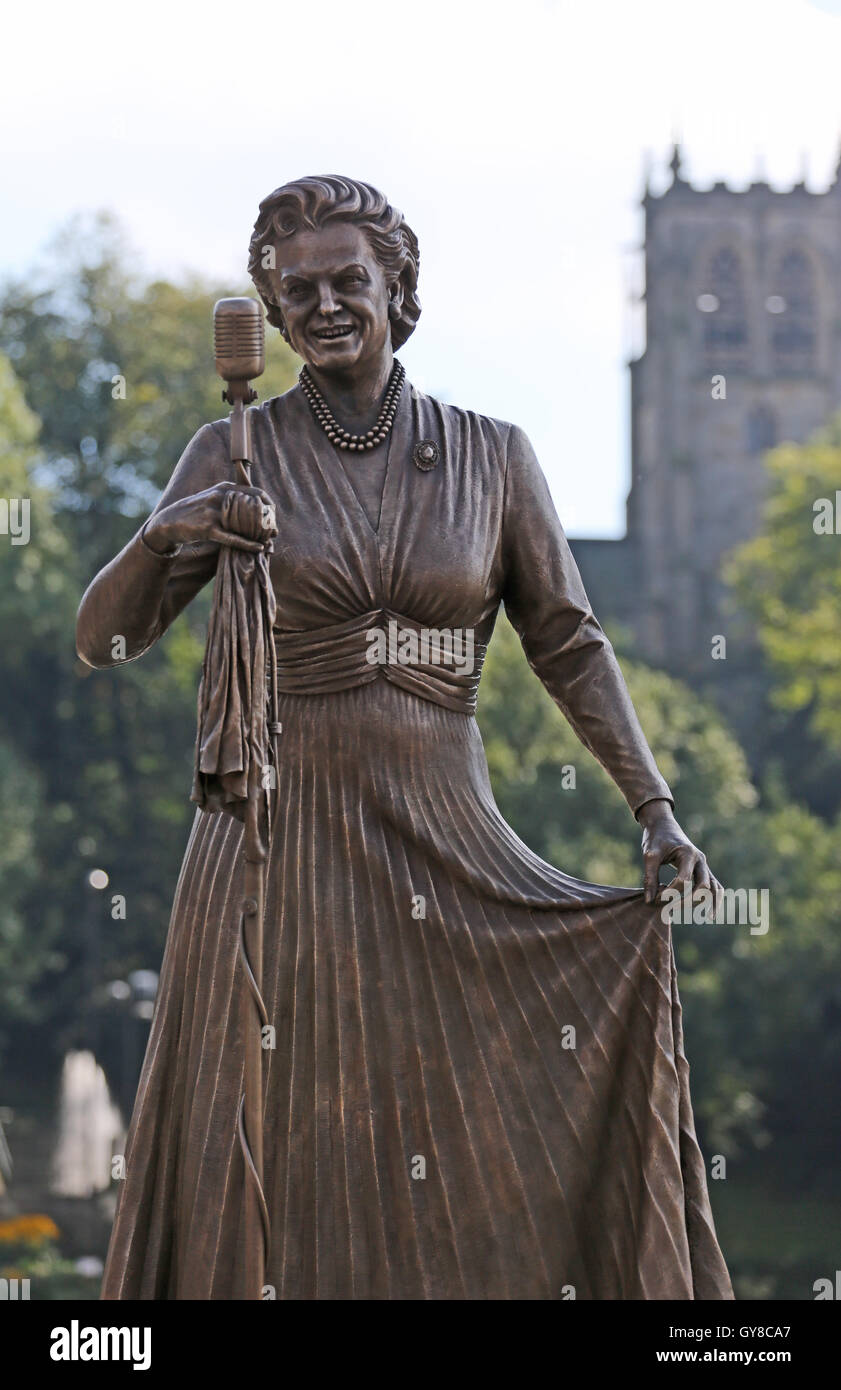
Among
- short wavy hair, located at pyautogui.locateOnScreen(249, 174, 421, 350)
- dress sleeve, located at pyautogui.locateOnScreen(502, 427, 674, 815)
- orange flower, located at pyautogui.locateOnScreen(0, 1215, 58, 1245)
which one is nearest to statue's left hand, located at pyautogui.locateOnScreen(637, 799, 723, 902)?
dress sleeve, located at pyautogui.locateOnScreen(502, 427, 674, 815)

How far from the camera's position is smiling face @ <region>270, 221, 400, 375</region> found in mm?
6262

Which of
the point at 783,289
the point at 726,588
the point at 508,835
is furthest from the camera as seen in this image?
the point at 783,289

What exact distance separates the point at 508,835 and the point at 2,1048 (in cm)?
3917

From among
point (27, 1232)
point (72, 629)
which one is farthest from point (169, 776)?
point (27, 1232)

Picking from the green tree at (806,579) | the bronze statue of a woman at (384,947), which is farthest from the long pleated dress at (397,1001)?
the green tree at (806,579)

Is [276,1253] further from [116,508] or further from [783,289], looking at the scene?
[783,289]

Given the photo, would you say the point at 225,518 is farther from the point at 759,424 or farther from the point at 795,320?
the point at 795,320

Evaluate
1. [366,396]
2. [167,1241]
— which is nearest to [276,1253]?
[167,1241]

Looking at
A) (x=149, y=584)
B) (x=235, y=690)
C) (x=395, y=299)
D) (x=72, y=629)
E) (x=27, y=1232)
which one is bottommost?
(x=235, y=690)

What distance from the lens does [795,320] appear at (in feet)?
303

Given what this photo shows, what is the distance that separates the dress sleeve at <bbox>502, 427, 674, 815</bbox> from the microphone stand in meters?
1.11

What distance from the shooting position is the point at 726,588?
8581cm

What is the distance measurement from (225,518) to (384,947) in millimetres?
1214
